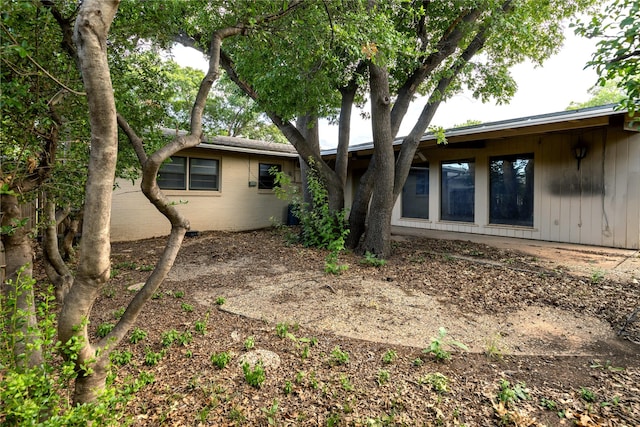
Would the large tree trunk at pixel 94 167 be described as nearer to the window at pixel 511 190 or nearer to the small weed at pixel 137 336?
the small weed at pixel 137 336

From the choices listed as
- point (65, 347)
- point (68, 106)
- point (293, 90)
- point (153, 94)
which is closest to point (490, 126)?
point (293, 90)

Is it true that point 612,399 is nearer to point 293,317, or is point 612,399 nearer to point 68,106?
point 293,317

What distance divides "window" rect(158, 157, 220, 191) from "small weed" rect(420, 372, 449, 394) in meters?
7.91

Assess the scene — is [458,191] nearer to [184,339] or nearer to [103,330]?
[184,339]

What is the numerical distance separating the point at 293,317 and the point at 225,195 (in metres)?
6.97

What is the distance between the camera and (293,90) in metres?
4.98

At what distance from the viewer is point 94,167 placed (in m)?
1.40

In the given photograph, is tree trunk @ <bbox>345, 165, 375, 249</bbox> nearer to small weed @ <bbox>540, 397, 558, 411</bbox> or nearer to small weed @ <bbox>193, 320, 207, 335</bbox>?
small weed @ <bbox>193, 320, 207, 335</bbox>

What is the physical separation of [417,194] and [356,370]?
26.2ft

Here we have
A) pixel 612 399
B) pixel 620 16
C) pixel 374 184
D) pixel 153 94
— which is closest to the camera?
pixel 612 399

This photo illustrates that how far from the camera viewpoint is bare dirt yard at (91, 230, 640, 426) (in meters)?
1.93

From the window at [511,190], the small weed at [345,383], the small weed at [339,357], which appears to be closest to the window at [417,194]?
the window at [511,190]

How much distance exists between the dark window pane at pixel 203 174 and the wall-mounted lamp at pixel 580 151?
8.37 m

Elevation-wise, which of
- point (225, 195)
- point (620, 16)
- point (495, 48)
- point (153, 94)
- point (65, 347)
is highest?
point (495, 48)
